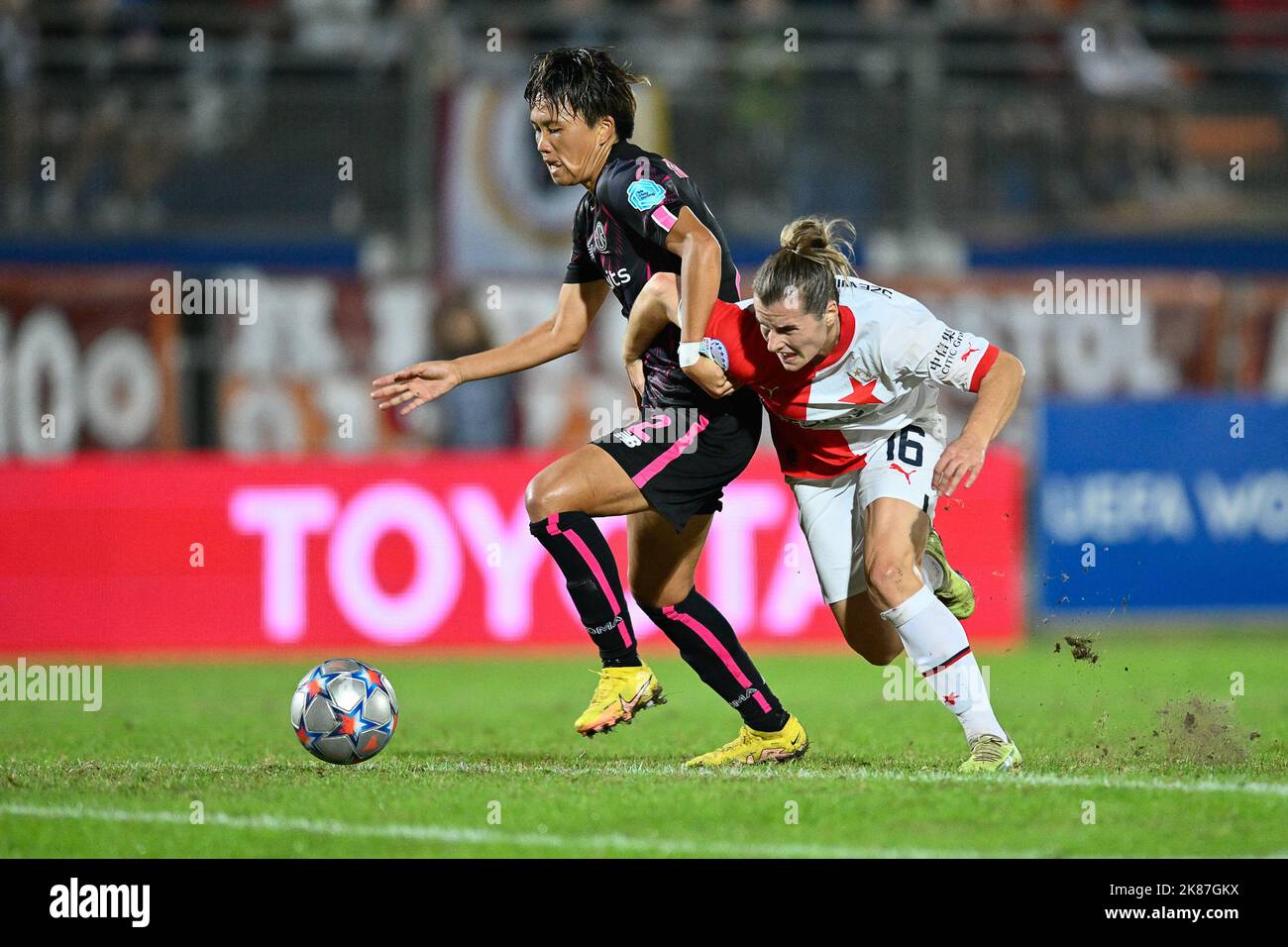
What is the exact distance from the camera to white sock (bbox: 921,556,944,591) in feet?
23.9

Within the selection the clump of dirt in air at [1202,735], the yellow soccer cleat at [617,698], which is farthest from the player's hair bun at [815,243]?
the clump of dirt in air at [1202,735]

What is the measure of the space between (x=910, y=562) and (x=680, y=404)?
3.57 ft

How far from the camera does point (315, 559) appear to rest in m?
12.1

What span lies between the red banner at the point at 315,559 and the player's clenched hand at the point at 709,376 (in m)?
5.58

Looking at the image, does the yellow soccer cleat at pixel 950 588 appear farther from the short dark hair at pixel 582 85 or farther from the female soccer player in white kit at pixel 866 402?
the short dark hair at pixel 582 85

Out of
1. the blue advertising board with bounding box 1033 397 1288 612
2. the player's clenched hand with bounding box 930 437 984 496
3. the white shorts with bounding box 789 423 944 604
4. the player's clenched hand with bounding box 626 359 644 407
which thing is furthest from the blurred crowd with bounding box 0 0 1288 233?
the player's clenched hand with bounding box 930 437 984 496

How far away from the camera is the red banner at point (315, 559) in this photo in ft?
39.4

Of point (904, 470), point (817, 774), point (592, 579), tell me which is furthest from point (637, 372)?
point (817, 774)

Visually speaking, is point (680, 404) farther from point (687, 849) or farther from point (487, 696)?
point (487, 696)

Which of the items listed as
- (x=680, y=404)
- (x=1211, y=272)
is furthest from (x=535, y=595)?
(x=1211, y=272)

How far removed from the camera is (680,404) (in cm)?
693

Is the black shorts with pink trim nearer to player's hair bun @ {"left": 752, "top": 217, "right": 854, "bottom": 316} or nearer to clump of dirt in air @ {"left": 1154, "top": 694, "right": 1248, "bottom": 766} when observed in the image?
player's hair bun @ {"left": 752, "top": 217, "right": 854, "bottom": 316}

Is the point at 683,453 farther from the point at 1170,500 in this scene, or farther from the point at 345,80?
the point at 345,80

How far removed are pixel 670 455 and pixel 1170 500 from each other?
23.9ft
